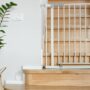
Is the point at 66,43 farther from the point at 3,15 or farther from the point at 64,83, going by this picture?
the point at 3,15

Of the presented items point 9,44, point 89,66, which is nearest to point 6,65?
point 9,44

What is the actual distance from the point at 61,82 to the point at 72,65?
0.55 metres

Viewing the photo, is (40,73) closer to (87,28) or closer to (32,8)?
(32,8)

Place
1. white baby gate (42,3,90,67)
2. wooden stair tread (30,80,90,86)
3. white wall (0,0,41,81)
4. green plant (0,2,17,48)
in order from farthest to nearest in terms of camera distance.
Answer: white baby gate (42,3,90,67) < white wall (0,0,41,81) < green plant (0,2,17,48) < wooden stair tread (30,80,90,86)

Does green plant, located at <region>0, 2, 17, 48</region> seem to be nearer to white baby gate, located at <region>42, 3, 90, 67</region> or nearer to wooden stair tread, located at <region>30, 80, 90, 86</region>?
white baby gate, located at <region>42, 3, 90, 67</region>

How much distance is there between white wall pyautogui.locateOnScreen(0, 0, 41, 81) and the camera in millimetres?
3521

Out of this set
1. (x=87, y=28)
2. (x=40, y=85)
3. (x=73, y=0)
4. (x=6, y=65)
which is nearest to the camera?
(x=40, y=85)

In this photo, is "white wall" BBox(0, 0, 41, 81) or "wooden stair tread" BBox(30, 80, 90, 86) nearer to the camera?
"wooden stair tread" BBox(30, 80, 90, 86)

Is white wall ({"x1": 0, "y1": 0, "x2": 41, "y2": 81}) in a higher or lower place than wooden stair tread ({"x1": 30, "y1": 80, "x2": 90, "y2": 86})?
higher

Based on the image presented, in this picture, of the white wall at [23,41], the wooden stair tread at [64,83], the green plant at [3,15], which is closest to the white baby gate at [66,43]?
the white wall at [23,41]

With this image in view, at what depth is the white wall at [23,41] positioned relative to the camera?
3.52 m

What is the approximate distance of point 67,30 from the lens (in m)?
4.36

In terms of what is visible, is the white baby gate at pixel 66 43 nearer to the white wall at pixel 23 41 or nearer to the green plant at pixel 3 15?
the white wall at pixel 23 41

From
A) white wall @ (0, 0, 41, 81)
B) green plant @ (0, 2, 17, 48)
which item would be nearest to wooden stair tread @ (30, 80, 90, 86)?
white wall @ (0, 0, 41, 81)
